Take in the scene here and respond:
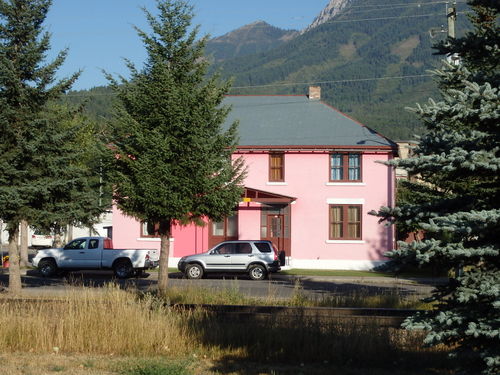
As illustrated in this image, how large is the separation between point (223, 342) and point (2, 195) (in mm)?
8521

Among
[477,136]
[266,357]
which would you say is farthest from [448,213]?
[266,357]

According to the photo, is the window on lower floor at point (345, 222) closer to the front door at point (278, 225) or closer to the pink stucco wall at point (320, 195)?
the pink stucco wall at point (320, 195)

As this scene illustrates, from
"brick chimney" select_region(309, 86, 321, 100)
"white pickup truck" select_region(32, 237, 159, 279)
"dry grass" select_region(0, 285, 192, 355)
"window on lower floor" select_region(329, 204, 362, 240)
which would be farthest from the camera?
"brick chimney" select_region(309, 86, 321, 100)

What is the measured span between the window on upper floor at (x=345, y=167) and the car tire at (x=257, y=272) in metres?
8.34

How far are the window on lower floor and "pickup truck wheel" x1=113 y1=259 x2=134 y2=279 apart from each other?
35.0 feet

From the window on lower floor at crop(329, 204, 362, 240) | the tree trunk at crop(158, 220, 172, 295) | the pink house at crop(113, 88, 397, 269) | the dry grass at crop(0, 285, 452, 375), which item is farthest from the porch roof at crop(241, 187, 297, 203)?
the dry grass at crop(0, 285, 452, 375)

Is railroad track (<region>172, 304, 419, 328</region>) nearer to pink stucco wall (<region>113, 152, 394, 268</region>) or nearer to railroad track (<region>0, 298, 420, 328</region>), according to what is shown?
railroad track (<region>0, 298, 420, 328</region>)

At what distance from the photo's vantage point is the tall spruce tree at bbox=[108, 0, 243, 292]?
15727mm

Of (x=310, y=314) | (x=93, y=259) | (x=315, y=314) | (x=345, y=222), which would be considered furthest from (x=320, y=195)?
(x=315, y=314)

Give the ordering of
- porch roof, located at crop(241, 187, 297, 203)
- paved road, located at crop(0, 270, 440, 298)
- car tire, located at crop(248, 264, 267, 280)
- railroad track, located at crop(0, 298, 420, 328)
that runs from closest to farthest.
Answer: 1. railroad track, located at crop(0, 298, 420, 328)
2. paved road, located at crop(0, 270, 440, 298)
3. car tire, located at crop(248, 264, 267, 280)
4. porch roof, located at crop(241, 187, 297, 203)

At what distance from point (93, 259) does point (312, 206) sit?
1130 centimetres

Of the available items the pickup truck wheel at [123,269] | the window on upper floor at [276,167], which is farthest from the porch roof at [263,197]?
the pickup truck wheel at [123,269]

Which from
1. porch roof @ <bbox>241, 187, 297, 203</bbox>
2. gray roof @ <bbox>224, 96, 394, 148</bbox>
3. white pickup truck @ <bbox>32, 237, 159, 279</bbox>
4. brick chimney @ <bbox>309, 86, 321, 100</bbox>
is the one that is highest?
brick chimney @ <bbox>309, 86, 321, 100</bbox>

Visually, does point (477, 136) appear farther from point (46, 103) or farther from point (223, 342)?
point (46, 103)
